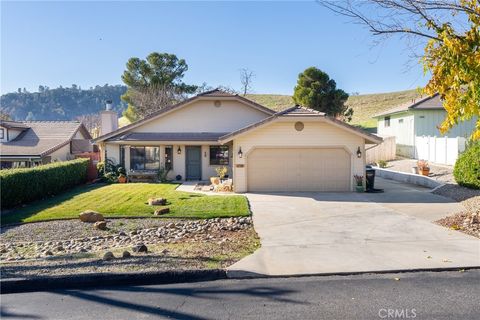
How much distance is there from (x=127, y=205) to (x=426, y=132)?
2276cm

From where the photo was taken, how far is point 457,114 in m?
8.86

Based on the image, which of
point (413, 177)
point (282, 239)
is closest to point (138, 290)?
point (282, 239)

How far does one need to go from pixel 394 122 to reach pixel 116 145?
75.0ft

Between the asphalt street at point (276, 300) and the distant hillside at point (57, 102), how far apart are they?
102944 millimetres

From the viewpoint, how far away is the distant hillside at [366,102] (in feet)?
184

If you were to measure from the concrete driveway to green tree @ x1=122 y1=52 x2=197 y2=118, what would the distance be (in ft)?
93.4

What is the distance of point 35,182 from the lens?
53.5ft

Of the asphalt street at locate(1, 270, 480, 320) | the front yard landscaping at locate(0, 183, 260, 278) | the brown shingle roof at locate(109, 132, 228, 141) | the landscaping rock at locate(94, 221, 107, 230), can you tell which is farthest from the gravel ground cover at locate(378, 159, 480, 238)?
the brown shingle roof at locate(109, 132, 228, 141)

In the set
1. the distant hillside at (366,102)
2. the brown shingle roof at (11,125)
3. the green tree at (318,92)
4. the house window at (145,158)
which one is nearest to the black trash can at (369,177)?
the house window at (145,158)

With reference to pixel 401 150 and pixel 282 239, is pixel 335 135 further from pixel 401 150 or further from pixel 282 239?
pixel 401 150

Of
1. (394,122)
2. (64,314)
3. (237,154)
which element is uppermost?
(394,122)

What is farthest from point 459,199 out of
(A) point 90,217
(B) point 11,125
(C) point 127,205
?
(B) point 11,125

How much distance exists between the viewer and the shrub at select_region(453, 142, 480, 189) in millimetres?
14435

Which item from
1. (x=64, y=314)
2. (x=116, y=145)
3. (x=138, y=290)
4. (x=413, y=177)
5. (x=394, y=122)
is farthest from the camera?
(x=394, y=122)
